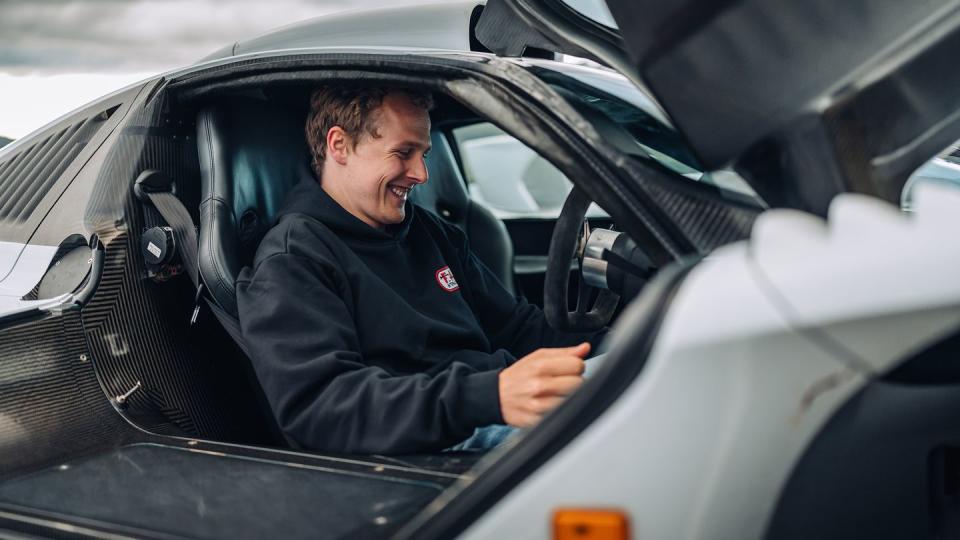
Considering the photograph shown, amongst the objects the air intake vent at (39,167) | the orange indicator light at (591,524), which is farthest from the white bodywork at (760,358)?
the air intake vent at (39,167)

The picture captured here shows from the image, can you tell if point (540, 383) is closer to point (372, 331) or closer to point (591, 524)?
point (591, 524)

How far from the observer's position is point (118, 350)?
1877 millimetres

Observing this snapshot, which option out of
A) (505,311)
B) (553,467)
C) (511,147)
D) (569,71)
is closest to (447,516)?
(553,467)

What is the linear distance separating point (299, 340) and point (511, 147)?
2.71m

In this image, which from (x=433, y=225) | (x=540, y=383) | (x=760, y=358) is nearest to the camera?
(x=760, y=358)

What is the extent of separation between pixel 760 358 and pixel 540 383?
515 millimetres

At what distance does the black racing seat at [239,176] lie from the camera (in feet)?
5.98

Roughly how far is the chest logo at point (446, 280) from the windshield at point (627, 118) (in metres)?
0.63

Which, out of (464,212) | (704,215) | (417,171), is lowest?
(464,212)

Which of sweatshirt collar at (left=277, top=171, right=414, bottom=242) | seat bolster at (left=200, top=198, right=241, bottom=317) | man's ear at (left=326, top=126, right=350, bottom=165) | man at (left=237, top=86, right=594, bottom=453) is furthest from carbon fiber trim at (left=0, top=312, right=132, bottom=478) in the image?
man's ear at (left=326, top=126, right=350, bottom=165)

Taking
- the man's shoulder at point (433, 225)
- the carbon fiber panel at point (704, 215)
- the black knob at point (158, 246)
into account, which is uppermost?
the black knob at point (158, 246)

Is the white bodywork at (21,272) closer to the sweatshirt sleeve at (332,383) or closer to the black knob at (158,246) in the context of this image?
the black knob at (158,246)

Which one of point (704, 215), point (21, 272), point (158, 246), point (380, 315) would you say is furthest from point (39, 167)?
point (704, 215)

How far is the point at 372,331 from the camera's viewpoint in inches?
71.7
